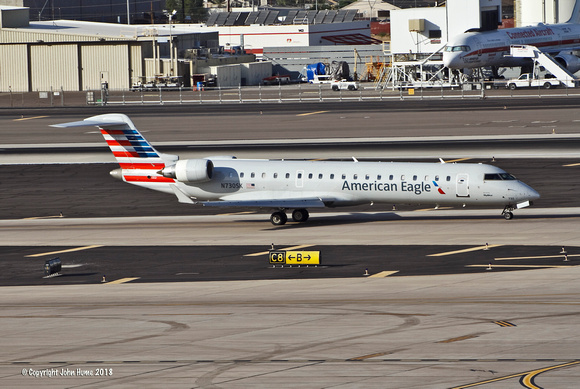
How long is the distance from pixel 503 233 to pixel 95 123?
2039 cm

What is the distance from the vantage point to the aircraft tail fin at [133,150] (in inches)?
1756

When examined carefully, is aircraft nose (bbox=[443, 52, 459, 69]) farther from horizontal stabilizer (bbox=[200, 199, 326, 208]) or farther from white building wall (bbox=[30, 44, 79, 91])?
horizontal stabilizer (bbox=[200, 199, 326, 208])

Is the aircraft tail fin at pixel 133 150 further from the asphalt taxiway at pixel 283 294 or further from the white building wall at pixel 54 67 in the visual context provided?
the white building wall at pixel 54 67

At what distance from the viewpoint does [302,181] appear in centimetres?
4331

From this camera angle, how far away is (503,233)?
39.4m

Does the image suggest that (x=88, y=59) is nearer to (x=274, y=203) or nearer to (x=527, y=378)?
(x=274, y=203)

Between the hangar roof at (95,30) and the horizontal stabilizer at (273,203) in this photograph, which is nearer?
the horizontal stabilizer at (273,203)

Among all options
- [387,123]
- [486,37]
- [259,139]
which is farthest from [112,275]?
[486,37]

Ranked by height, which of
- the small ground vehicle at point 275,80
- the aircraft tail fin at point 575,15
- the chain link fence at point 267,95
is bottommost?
the chain link fence at point 267,95

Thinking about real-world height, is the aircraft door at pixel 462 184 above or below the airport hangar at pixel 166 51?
below

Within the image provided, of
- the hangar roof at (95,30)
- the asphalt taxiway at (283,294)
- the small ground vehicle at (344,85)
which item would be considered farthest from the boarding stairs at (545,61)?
the asphalt taxiway at (283,294)

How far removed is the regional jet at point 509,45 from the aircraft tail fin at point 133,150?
6654 centimetres

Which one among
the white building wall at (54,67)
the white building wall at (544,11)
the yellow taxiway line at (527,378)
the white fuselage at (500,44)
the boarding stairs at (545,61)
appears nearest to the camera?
the yellow taxiway line at (527,378)

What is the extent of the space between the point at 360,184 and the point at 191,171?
26.9ft
